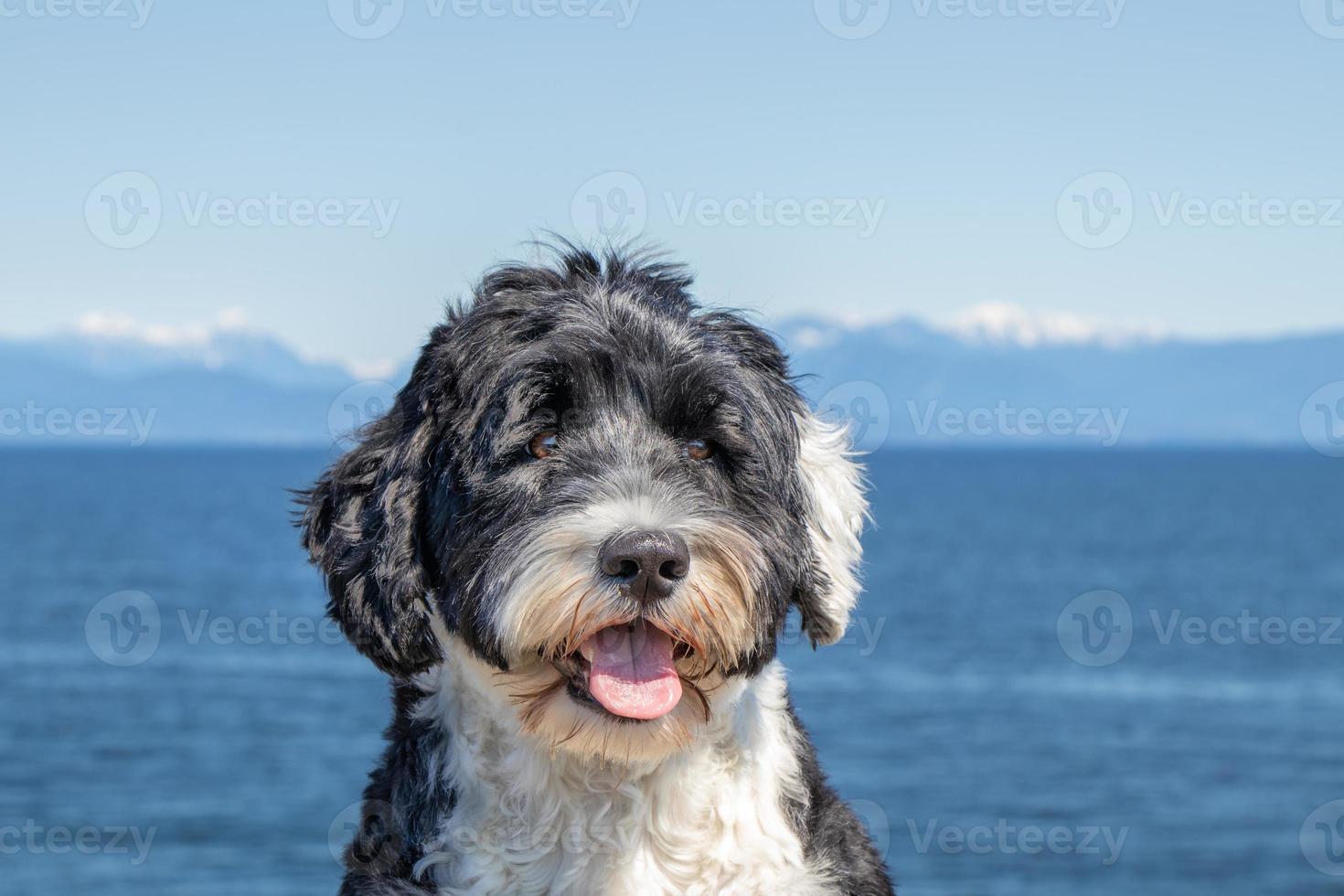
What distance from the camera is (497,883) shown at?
13.8 ft

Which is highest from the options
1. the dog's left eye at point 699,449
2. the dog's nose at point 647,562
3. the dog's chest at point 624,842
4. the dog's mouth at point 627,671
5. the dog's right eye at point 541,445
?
the dog's left eye at point 699,449

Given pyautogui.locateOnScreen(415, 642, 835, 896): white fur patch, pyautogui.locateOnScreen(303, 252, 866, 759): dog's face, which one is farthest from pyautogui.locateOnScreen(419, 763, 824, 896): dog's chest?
pyautogui.locateOnScreen(303, 252, 866, 759): dog's face

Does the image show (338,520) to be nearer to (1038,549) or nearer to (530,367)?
(530,367)

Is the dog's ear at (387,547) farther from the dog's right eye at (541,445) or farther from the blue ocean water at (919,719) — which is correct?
the blue ocean water at (919,719)

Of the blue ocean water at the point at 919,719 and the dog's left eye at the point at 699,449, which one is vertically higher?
the blue ocean water at the point at 919,719

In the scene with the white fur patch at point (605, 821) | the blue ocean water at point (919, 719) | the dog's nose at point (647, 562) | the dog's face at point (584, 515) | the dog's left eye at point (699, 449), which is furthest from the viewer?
→ the blue ocean water at point (919, 719)

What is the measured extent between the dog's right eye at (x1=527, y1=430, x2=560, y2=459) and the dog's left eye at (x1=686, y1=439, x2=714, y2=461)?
0.39 metres

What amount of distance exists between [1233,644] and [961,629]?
39.2 ft

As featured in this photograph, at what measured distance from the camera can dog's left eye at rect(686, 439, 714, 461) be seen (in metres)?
4.33

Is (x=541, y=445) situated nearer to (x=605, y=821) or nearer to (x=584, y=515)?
(x=584, y=515)

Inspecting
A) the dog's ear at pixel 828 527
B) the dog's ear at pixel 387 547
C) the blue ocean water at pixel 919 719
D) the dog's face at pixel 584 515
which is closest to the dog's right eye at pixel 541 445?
the dog's face at pixel 584 515

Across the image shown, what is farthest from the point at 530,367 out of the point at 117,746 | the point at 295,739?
the point at 117,746

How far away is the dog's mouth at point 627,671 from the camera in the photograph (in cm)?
404

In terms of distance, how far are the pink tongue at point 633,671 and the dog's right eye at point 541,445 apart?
556 mm
